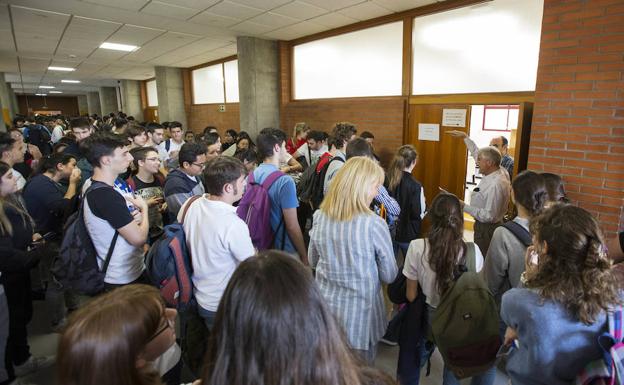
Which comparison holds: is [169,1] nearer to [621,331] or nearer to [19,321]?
[19,321]

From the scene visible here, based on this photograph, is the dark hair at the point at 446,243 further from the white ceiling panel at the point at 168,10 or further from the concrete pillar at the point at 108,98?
the concrete pillar at the point at 108,98

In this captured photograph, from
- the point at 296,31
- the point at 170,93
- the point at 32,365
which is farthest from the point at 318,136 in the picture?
the point at 170,93

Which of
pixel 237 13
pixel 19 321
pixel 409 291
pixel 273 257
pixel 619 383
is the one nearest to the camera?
pixel 273 257

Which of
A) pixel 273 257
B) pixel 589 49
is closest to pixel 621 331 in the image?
pixel 273 257

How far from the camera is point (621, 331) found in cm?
112

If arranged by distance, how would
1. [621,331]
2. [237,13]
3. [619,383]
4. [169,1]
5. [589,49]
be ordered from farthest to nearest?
1. [237,13]
2. [169,1]
3. [589,49]
4. [621,331]
5. [619,383]

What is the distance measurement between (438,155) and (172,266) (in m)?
4.07

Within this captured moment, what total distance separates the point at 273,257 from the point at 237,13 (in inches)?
207

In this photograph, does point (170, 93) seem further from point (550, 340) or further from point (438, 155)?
point (550, 340)

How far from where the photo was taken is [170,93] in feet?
34.6

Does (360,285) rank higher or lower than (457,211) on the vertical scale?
lower

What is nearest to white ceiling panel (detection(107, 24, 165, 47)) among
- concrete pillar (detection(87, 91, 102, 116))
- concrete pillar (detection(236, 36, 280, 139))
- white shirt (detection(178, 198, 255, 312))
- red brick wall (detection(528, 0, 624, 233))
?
concrete pillar (detection(236, 36, 280, 139))

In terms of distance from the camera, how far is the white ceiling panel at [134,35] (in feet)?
20.0

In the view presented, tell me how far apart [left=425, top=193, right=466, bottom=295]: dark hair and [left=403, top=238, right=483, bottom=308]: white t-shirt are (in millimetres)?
39
